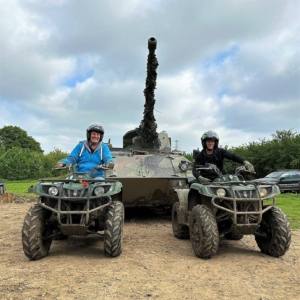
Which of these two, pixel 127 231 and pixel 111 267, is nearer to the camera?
pixel 111 267

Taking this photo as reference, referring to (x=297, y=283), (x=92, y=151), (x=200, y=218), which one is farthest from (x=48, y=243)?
(x=297, y=283)

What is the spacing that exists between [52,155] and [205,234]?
178ft

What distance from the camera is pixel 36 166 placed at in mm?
49750

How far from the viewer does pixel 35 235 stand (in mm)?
6641

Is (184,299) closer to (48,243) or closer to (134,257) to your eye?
(134,257)

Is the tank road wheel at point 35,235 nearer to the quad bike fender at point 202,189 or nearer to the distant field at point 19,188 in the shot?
the quad bike fender at point 202,189

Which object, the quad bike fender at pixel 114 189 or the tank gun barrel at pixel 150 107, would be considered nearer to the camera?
the quad bike fender at pixel 114 189

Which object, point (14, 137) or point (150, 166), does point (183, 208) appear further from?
point (14, 137)

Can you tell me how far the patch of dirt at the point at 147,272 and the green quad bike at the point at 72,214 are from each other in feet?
0.80

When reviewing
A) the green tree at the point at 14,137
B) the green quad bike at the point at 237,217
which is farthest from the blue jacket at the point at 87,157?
the green tree at the point at 14,137

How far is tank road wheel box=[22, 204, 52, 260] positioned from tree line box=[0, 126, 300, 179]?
13.5 m

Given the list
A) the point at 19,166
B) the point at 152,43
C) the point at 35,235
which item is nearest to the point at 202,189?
the point at 35,235

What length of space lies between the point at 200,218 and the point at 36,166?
44.4 metres

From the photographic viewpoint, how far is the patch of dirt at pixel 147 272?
16.8 ft
